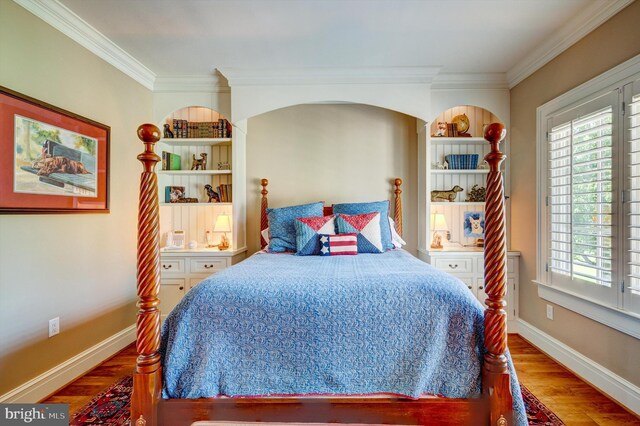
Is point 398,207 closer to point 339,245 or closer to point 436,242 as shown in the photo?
point 436,242

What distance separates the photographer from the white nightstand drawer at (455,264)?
124 inches

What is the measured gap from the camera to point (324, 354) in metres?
1.47

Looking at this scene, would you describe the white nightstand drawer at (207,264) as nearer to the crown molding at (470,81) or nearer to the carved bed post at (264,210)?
the carved bed post at (264,210)

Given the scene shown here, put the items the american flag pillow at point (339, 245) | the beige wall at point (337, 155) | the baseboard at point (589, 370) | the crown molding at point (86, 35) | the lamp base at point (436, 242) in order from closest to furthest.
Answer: the baseboard at point (589, 370) < the crown molding at point (86, 35) < the american flag pillow at point (339, 245) < the lamp base at point (436, 242) < the beige wall at point (337, 155)

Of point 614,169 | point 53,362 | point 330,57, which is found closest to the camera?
point 614,169

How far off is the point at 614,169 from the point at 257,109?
2918 mm

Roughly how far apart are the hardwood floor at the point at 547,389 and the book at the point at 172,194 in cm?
153

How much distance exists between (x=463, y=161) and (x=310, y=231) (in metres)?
1.85

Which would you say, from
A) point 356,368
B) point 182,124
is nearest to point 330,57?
point 182,124

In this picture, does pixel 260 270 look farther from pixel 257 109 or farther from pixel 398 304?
pixel 257 109

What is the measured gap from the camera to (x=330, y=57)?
2.93 meters

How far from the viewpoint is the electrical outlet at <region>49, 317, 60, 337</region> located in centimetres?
219

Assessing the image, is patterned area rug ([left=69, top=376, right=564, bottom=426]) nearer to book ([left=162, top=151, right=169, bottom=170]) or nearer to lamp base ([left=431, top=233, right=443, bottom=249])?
lamp base ([left=431, top=233, right=443, bottom=249])

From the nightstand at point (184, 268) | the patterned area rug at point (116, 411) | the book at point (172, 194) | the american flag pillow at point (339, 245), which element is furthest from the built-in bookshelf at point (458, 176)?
the book at point (172, 194)
